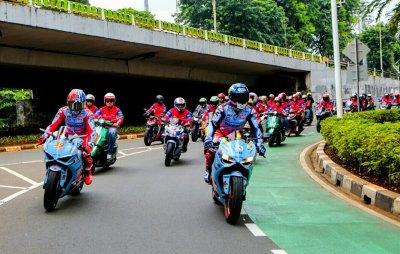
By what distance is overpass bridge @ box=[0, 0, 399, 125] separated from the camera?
20.6 m

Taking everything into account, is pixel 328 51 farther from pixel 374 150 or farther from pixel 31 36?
pixel 374 150

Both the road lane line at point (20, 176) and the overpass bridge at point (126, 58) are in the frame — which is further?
the overpass bridge at point (126, 58)

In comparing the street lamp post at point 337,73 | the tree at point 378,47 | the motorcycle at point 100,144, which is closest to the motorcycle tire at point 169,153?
the motorcycle at point 100,144

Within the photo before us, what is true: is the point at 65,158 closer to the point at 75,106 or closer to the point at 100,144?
the point at 75,106

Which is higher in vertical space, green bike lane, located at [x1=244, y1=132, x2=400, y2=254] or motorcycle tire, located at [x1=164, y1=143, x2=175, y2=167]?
motorcycle tire, located at [x1=164, y1=143, x2=175, y2=167]

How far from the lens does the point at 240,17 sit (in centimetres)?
4709

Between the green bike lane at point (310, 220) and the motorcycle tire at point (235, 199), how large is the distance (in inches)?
13.7

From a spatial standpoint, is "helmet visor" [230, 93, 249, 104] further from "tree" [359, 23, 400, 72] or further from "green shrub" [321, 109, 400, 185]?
"tree" [359, 23, 400, 72]

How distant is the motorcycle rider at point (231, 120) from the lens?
22.3 ft

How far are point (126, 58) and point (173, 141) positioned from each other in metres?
17.6

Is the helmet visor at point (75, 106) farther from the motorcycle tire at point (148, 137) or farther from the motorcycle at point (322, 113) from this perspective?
the motorcycle at point (322, 113)

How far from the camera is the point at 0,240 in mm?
5383

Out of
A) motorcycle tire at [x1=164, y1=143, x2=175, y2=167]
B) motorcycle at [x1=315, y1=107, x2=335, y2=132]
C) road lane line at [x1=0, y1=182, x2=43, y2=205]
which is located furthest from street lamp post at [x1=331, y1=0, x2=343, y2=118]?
road lane line at [x1=0, y1=182, x2=43, y2=205]

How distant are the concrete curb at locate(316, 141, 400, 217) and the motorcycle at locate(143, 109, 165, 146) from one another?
7753 millimetres
